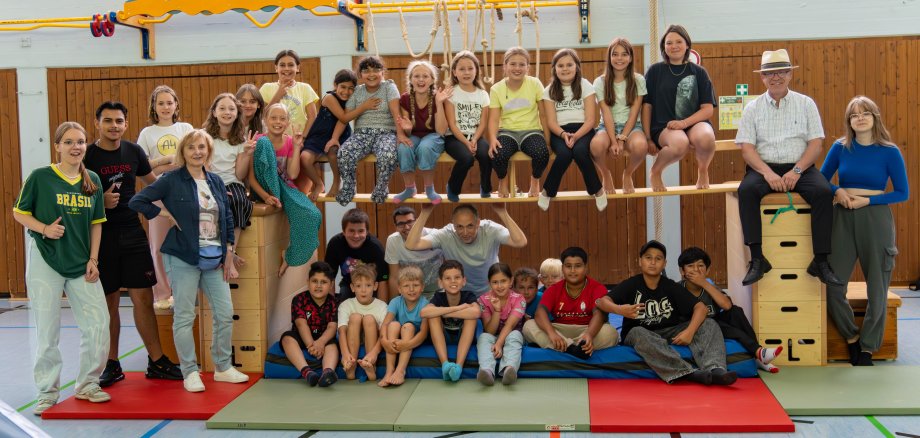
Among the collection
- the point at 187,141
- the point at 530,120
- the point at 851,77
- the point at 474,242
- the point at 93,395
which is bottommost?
the point at 93,395

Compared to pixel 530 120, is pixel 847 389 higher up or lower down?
lower down

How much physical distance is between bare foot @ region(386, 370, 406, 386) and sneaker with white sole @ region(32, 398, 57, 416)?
1.93 meters

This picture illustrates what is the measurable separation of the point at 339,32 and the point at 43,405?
476 cm

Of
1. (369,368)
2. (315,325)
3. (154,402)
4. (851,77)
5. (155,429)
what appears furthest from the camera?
(851,77)

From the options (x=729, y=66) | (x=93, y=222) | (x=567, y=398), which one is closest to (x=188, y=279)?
(x=93, y=222)

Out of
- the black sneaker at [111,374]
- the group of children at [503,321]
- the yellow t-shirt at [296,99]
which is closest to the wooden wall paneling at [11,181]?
the yellow t-shirt at [296,99]

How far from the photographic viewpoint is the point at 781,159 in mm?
5629

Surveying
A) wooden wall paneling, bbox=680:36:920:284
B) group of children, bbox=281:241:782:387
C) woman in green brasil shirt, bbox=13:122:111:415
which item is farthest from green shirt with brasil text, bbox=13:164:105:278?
wooden wall paneling, bbox=680:36:920:284

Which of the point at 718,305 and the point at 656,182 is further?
the point at 656,182

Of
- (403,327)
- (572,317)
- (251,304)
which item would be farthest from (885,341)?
(251,304)

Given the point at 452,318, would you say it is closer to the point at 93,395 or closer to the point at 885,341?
the point at 93,395

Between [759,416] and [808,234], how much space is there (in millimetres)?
1520

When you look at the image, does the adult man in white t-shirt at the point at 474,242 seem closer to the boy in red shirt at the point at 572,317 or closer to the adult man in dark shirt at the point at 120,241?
the boy in red shirt at the point at 572,317

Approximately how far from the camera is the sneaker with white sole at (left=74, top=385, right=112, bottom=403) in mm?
5129
